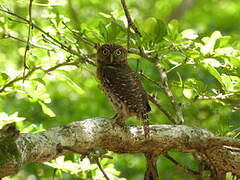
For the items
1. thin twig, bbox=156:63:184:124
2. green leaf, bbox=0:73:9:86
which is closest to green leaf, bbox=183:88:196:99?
thin twig, bbox=156:63:184:124

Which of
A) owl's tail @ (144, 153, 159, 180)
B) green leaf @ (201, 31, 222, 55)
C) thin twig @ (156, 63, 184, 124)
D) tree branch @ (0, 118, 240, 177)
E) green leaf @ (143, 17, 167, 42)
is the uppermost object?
green leaf @ (143, 17, 167, 42)

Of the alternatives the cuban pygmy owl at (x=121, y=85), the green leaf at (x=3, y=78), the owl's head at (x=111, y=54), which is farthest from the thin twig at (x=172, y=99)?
the green leaf at (x=3, y=78)

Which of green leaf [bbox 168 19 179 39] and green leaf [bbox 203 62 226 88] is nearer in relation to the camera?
green leaf [bbox 203 62 226 88]

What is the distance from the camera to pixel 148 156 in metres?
3.38

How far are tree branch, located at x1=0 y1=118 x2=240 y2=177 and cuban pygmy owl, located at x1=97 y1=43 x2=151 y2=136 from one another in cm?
30

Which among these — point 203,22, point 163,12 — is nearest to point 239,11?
point 203,22

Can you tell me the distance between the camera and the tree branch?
8.23 ft

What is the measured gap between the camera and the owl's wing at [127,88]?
3.82 metres

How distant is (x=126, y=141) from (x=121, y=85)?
91 cm

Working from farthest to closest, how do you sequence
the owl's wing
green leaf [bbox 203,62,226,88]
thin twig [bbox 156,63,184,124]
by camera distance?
the owl's wing → thin twig [bbox 156,63,184,124] → green leaf [bbox 203,62,226,88]

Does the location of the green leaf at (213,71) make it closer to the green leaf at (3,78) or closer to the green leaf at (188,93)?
the green leaf at (188,93)

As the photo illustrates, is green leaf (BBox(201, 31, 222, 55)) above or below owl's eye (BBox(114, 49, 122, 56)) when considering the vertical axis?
below

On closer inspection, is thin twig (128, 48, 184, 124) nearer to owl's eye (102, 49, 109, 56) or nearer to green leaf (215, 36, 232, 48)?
green leaf (215, 36, 232, 48)

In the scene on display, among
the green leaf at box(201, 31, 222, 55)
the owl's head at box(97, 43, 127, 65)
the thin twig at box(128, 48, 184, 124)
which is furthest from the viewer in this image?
the owl's head at box(97, 43, 127, 65)
